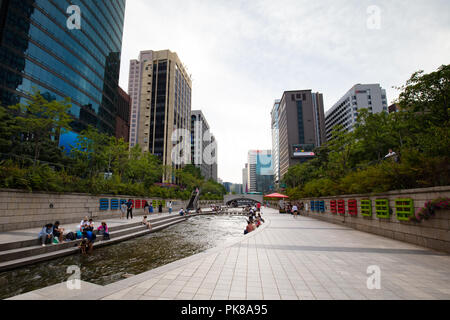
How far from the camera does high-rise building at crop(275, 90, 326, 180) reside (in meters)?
112

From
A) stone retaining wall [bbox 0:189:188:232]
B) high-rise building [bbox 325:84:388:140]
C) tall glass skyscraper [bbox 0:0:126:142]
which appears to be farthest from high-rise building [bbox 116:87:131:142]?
high-rise building [bbox 325:84:388:140]

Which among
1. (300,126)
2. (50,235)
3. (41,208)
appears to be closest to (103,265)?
(50,235)

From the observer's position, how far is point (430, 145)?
955 cm

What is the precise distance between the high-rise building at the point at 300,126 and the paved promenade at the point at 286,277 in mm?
108269

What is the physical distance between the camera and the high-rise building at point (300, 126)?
112 meters

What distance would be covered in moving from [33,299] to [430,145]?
1468 centimetres

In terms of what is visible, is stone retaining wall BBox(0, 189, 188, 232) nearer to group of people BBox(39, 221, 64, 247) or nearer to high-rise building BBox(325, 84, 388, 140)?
group of people BBox(39, 221, 64, 247)

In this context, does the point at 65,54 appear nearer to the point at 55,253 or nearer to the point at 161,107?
the point at 161,107

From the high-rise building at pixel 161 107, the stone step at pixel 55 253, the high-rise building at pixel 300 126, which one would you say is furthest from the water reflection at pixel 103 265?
the high-rise building at pixel 300 126

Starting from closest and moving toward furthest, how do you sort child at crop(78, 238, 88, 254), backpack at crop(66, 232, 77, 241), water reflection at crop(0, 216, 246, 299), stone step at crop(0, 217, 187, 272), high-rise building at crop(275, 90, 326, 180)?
water reflection at crop(0, 216, 246, 299) → stone step at crop(0, 217, 187, 272) → child at crop(78, 238, 88, 254) → backpack at crop(66, 232, 77, 241) → high-rise building at crop(275, 90, 326, 180)

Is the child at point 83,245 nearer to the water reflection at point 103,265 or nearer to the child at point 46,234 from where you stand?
the water reflection at point 103,265

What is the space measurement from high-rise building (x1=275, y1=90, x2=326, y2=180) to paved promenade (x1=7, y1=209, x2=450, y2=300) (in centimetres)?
10827
